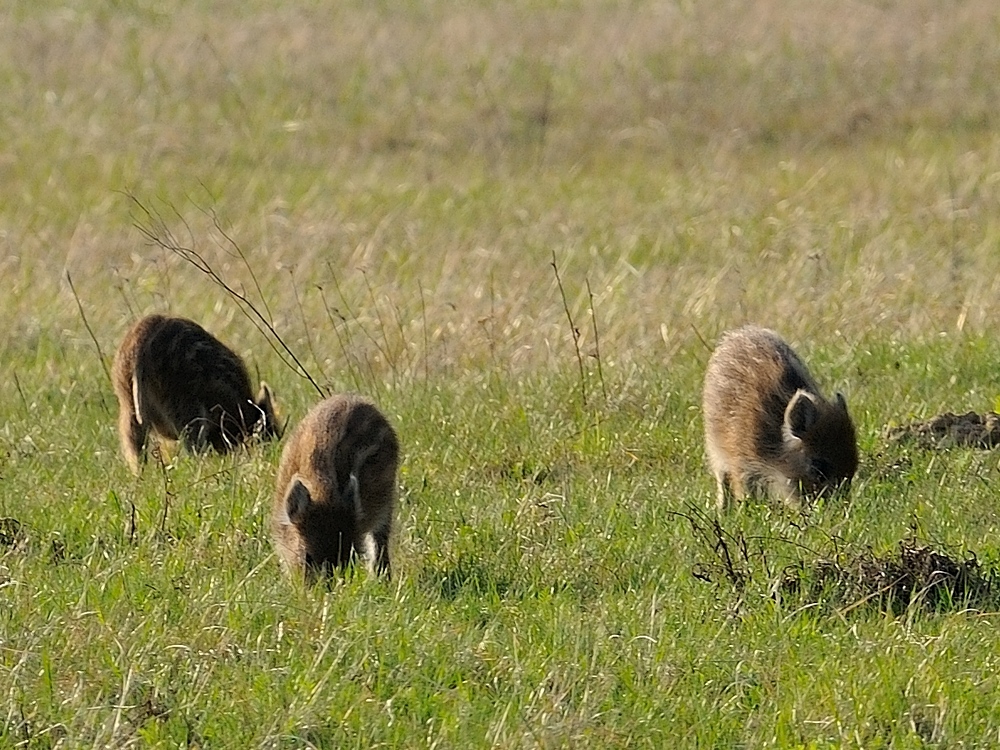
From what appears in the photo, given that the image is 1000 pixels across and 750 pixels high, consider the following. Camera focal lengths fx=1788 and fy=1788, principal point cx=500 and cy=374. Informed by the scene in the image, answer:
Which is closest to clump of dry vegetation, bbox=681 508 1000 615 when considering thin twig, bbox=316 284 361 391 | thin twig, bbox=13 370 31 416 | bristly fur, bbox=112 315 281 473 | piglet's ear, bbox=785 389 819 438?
piglet's ear, bbox=785 389 819 438

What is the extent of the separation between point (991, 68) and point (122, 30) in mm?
11449

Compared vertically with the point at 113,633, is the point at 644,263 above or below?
below

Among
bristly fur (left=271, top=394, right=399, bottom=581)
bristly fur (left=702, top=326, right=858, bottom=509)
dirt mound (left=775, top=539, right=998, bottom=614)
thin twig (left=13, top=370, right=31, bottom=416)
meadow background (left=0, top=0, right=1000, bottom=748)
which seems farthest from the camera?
thin twig (left=13, top=370, right=31, bottom=416)

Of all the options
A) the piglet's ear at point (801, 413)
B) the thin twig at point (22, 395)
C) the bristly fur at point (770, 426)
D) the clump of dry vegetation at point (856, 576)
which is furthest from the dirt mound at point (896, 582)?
the thin twig at point (22, 395)

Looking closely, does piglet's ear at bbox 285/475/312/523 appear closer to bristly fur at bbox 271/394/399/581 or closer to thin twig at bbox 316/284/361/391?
bristly fur at bbox 271/394/399/581

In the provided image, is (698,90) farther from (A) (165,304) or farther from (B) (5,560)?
(B) (5,560)

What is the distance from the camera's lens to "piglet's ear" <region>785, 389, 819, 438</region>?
27.4 feet

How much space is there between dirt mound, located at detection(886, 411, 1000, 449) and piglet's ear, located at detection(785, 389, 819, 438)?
705mm

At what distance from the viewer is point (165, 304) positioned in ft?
42.6

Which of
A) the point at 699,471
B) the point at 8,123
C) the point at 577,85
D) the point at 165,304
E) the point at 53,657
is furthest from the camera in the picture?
the point at 577,85

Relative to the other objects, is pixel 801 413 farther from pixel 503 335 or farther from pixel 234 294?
pixel 503 335

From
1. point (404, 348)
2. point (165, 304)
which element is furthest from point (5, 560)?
point (165, 304)

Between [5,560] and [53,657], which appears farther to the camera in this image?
[5,560]

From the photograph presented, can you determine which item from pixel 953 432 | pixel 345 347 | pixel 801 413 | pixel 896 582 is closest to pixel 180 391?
pixel 345 347
